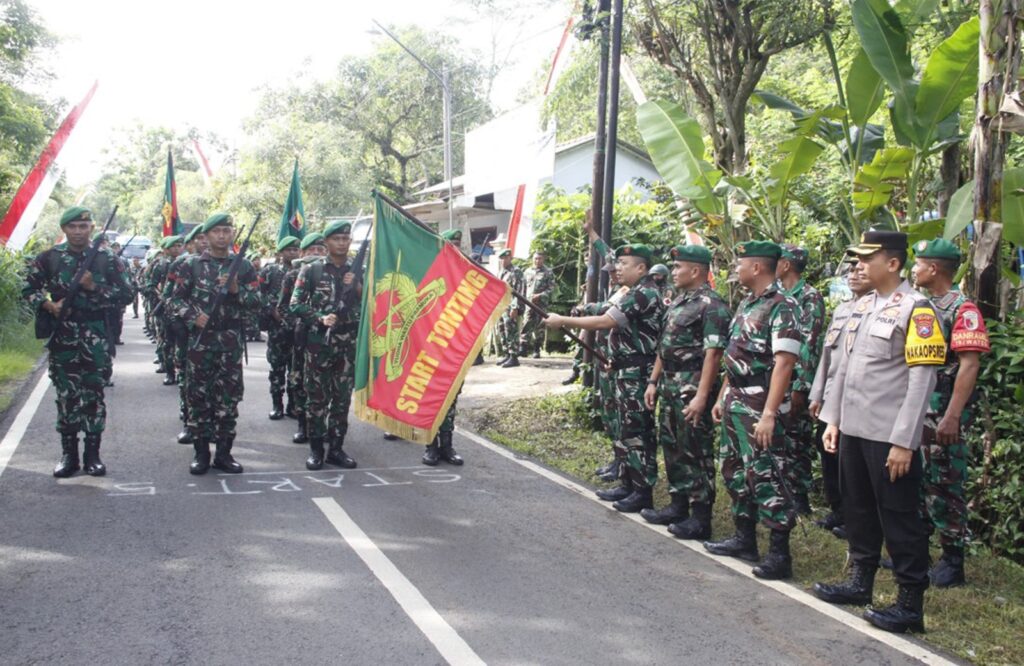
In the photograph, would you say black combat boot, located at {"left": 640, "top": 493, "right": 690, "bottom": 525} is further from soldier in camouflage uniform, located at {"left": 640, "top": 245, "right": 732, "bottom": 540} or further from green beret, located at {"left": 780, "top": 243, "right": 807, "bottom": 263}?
green beret, located at {"left": 780, "top": 243, "right": 807, "bottom": 263}

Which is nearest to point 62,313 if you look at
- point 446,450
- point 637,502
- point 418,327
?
point 418,327

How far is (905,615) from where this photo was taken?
4.58 m

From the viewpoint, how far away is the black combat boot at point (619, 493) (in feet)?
22.9

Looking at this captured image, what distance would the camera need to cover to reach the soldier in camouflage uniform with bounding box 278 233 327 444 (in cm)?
Result: 817

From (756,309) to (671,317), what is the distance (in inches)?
32.3

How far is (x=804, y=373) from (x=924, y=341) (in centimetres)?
191

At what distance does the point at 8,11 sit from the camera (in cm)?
2091

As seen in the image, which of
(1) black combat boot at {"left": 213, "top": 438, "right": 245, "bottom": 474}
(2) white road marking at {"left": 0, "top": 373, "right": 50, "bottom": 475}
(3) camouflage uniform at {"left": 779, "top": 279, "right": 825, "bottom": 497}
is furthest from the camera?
(2) white road marking at {"left": 0, "top": 373, "right": 50, "bottom": 475}

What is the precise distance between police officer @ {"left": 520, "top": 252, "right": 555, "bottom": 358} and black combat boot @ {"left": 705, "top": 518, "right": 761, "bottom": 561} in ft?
29.8

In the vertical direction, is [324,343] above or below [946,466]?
above

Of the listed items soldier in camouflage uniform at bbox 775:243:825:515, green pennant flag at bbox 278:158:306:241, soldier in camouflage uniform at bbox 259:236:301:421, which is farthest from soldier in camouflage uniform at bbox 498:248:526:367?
soldier in camouflage uniform at bbox 775:243:825:515

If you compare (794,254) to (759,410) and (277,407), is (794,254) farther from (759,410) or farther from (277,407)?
(277,407)

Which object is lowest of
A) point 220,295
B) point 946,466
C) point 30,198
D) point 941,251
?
point 946,466

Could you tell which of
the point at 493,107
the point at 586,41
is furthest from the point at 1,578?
the point at 493,107
